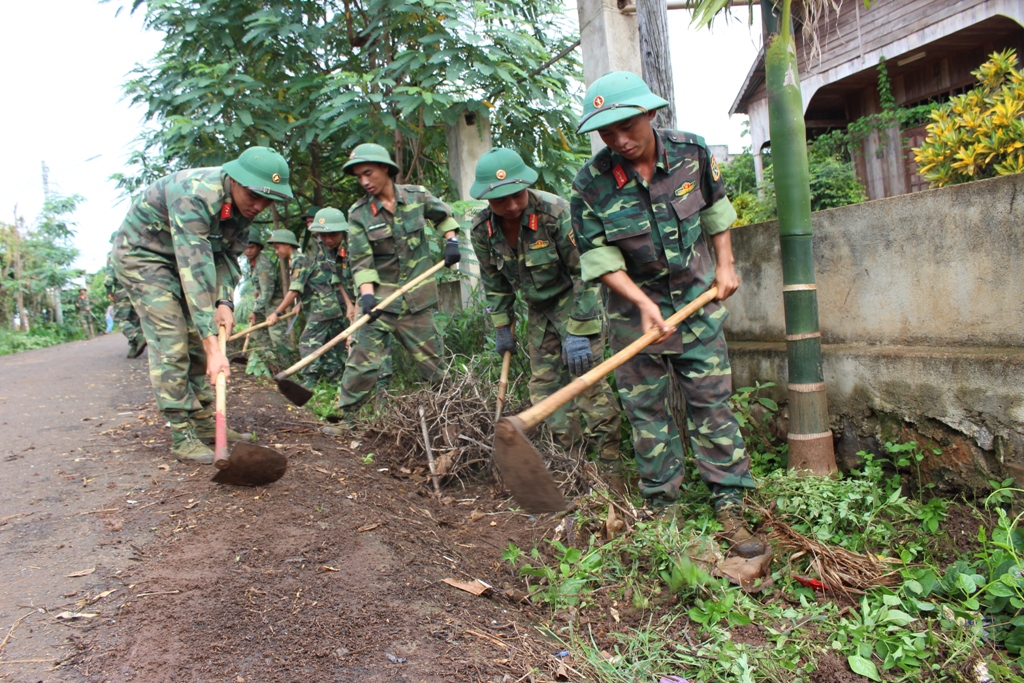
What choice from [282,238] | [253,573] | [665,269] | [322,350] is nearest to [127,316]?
[282,238]

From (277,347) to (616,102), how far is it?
264 inches

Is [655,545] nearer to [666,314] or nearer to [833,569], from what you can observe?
[833,569]

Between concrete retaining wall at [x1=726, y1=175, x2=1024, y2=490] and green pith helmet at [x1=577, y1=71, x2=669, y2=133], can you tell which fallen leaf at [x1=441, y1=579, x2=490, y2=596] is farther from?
concrete retaining wall at [x1=726, y1=175, x2=1024, y2=490]

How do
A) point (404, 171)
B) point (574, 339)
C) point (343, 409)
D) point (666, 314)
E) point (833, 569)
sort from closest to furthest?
point (833, 569) → point (666, 314) → point (574, 339) → point (343, 409) → point (404, 171)

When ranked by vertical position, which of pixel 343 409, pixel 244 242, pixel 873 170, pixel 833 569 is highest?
pixel 873 170

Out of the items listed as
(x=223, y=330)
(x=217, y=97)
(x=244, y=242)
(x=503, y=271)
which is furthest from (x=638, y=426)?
(x=217, y=97)

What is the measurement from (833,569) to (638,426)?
0.98m

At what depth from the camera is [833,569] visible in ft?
8.87

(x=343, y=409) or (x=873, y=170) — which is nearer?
(x=343, y=409)

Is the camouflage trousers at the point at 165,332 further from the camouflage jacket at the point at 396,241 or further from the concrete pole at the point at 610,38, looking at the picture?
the concrete pole at the point at 610,38

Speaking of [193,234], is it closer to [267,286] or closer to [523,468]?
[523,468]

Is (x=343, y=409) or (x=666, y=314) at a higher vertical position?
(x=666, y=314)

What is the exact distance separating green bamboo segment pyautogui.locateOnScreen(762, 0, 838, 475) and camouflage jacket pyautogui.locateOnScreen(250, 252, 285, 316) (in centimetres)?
703

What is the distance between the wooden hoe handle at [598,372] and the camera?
2666 mm
